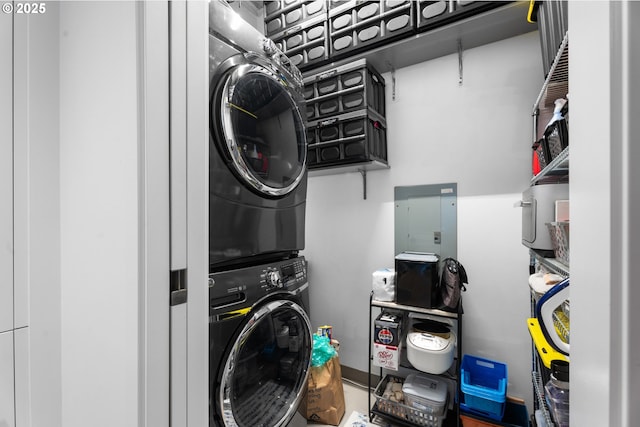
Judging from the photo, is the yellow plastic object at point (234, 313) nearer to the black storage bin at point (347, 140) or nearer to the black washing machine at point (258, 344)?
the black washing machine at point (258, 344)

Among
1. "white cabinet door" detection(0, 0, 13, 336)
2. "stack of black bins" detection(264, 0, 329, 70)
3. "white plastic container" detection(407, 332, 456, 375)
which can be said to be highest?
"stack of black bins" detection(264, 0, 329, 70)

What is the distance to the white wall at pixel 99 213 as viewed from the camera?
1.98ft

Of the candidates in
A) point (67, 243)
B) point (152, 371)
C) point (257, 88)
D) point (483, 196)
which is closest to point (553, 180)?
point (483, 196)

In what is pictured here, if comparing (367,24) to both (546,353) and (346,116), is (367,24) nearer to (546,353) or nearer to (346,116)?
(346,116)

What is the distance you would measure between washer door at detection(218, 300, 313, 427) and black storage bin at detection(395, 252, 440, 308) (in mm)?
790

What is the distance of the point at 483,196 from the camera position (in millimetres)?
1868

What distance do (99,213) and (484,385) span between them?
87.9 inches

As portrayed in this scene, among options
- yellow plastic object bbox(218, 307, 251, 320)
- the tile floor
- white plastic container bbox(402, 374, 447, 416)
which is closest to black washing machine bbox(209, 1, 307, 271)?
yellow plastic object bbox(218, 307, 251, 320)

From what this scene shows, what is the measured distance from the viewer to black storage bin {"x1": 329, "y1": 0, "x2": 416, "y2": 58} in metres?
1.72

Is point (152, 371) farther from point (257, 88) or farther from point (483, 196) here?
point (483, 196)

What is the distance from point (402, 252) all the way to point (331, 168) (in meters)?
0.84

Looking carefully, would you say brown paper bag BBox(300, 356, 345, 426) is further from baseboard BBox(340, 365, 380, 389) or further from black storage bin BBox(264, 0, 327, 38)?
black storage bin BBox(264, 0, 327, 38)

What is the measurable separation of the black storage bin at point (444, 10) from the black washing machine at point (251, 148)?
98 cm

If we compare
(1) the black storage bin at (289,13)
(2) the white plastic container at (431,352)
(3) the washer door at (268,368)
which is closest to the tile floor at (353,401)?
(2) the white plastic container at (431,352)
